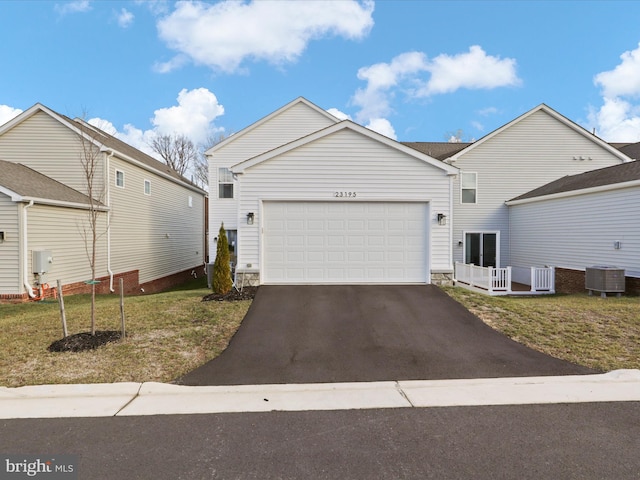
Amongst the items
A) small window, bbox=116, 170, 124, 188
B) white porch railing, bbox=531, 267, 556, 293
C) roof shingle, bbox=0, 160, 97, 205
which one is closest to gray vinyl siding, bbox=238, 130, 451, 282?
white porch railing, bbox=531, 267, 556, 293

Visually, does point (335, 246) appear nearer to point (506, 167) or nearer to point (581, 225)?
point (581, 225)

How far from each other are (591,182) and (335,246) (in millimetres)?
10026

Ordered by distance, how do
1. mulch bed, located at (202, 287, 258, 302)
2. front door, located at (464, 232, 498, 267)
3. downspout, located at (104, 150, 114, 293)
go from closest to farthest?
mulch bed, located at (202, 287, 258, 302) < downspout, located at (104, 150, 114, 293) < front door, located at (464, 232, 498, 267)

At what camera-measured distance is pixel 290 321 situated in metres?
7.84

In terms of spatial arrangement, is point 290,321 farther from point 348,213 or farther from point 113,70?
point 113,70

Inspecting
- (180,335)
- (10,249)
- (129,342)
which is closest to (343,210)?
(180,335)

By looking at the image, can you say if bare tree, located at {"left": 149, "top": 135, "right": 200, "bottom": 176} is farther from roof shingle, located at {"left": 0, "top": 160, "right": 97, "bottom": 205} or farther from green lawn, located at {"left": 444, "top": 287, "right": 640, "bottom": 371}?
green lawn, located at {"left": 444, "top": 287, "right": 640, "bottom": 371}

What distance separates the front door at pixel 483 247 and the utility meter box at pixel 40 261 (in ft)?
54.7

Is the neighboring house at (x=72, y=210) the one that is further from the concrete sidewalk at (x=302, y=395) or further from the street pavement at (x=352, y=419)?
the street pavement at (x=352, y=419)

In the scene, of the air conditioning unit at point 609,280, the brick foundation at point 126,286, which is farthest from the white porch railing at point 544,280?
the brick foundation at point 126,286

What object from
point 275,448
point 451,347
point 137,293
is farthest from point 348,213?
point 137,293

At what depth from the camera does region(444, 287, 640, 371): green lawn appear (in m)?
5.98

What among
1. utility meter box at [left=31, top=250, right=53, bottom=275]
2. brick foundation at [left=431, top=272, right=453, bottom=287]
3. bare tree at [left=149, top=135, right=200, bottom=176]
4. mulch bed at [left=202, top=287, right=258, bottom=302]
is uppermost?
bare tree at [left=149, top=135, right=200, bottom=176]

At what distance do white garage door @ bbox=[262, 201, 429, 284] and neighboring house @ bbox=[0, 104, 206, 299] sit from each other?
5446 millimetres
